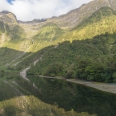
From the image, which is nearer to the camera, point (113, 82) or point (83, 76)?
point (113, 82)

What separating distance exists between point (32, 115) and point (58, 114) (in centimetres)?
536

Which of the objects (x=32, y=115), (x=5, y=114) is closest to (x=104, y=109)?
(x=32, y=115)

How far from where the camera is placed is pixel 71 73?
7087 inches

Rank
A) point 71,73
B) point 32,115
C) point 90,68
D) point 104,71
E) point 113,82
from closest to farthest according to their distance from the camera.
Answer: point 32,115
point 113,82
point 104,71
point 90,68
point 71,73

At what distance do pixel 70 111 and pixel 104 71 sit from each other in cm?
8434

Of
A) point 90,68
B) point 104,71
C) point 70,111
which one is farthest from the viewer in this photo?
point 90,68

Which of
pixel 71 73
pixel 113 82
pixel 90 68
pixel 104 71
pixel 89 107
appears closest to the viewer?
pixel 89 107

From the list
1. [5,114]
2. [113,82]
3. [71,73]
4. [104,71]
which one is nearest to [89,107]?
[5,114]

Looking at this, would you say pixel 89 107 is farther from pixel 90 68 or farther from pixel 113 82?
pixel 90 68

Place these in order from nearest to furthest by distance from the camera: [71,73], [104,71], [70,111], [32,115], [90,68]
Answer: [32,115] < [70,111] < [104,71] < [90,68] < [71,73]

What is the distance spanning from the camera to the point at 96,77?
134750mm

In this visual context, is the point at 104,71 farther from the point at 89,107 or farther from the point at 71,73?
the point at 89,107

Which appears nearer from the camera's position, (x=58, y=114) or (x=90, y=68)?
(x=58, y=114)

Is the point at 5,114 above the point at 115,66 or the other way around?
the other way around
